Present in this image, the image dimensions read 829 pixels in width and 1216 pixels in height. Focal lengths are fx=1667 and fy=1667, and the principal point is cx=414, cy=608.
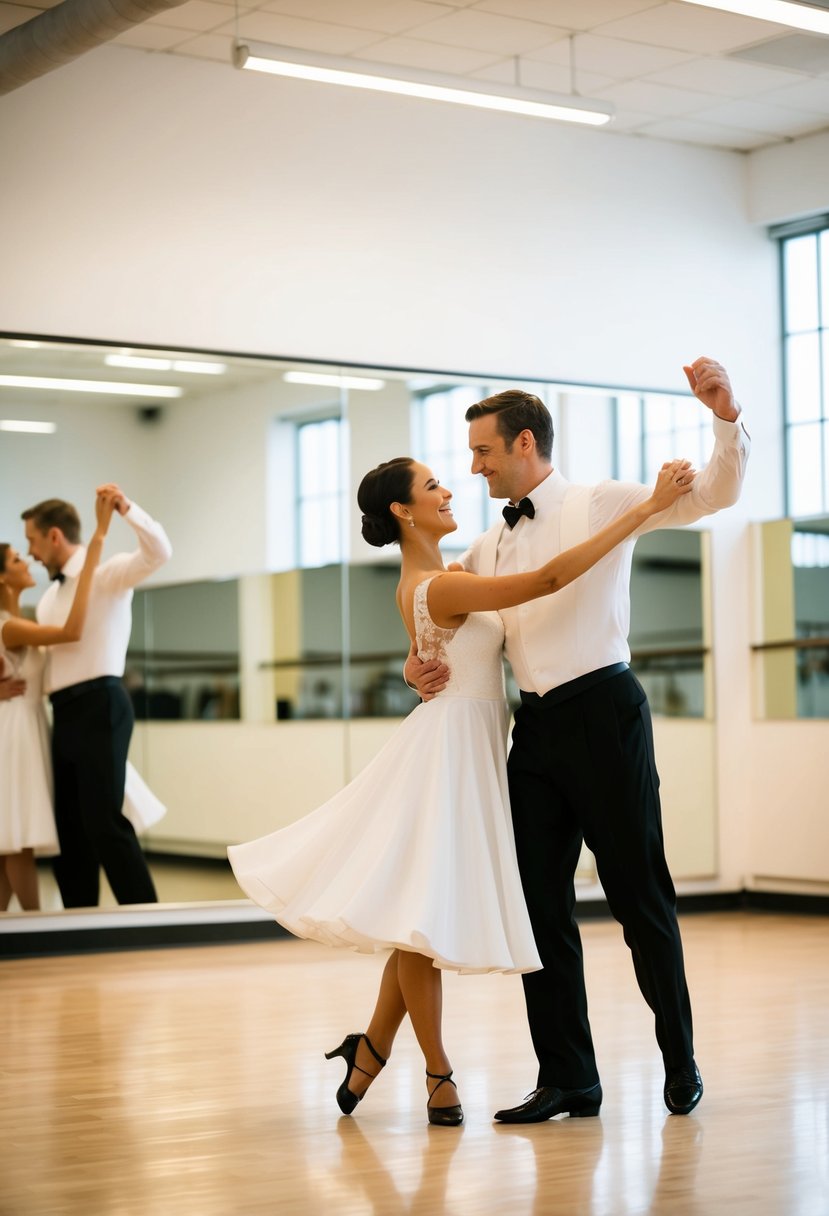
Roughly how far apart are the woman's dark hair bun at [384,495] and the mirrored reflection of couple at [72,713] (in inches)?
120

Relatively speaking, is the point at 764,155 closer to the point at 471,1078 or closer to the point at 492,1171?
the point at 471,1078

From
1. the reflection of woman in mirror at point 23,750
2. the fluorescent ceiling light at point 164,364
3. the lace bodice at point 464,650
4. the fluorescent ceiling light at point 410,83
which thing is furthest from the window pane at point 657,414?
the lace bodice at point 464,650

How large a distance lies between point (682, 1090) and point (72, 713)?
11.8ft

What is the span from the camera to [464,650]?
393cm

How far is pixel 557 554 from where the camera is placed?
3.88 m

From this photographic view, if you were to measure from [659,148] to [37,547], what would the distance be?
3947 mm

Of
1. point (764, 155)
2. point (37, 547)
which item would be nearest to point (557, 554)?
point (37, 547)

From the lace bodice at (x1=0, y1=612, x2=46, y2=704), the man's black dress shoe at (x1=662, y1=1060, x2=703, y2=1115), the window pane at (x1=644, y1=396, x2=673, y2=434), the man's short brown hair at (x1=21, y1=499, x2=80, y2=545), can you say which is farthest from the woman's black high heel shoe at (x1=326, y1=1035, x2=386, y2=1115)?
the window pane at (x1=644, y1=396, x2=673, y2=434)

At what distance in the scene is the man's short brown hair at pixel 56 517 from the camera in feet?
22.1

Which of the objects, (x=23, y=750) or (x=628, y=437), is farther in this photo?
(x=628, y=437)

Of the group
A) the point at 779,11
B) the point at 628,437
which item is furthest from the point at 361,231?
the point at 779,11

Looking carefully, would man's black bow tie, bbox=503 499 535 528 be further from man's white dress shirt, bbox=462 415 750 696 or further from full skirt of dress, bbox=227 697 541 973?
full skirt of dress, bbox=227 697 541 973

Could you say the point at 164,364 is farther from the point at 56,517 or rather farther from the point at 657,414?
the point at 657,414

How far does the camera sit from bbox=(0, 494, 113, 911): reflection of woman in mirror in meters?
6.66
